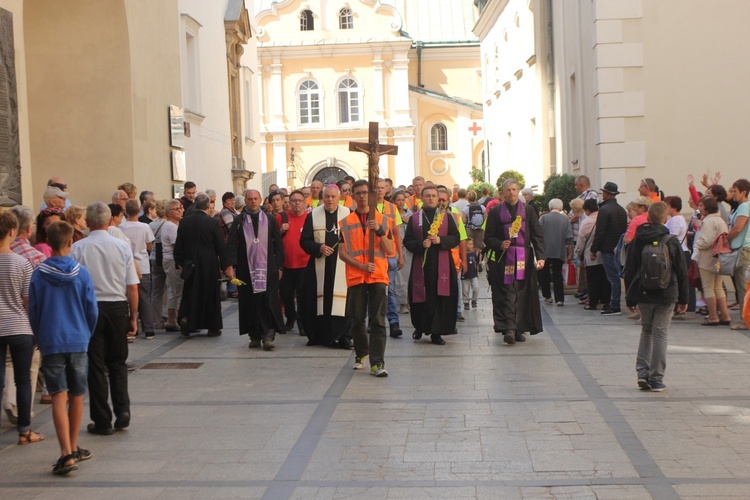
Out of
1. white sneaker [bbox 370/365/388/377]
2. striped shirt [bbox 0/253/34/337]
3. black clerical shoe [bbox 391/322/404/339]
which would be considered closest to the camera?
striped shirt [bbox 0/253/34/337]

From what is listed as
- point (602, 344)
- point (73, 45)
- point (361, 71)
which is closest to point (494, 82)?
point (361, 71)

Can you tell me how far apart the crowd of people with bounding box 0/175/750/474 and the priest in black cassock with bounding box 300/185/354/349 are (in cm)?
2

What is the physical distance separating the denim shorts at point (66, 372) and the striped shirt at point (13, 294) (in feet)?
1.79

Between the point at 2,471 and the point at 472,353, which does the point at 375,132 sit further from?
the point at 2,471

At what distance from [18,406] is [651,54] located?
1367 cm

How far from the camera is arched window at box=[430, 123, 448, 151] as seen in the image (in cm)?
5353

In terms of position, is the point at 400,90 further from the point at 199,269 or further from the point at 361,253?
the point at 361,253

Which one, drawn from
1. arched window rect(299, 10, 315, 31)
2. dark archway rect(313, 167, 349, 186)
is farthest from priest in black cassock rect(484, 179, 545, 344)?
arched window rect(299, 10, 315, 31)

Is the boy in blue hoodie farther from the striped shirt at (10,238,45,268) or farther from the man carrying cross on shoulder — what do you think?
the man carrying cross on shoulder

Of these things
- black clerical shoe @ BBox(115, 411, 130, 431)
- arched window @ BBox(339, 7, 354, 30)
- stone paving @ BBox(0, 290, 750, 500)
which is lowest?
stone paving @ BBox(0, 290, 750, 500)

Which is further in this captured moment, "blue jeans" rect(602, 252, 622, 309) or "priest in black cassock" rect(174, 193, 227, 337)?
"blue jeans" rect(602, 252, 622, 309)

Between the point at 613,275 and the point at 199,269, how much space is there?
5835mm

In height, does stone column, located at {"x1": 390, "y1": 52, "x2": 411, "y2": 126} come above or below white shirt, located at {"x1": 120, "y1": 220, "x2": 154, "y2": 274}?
above

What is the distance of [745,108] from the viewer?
1834cm
